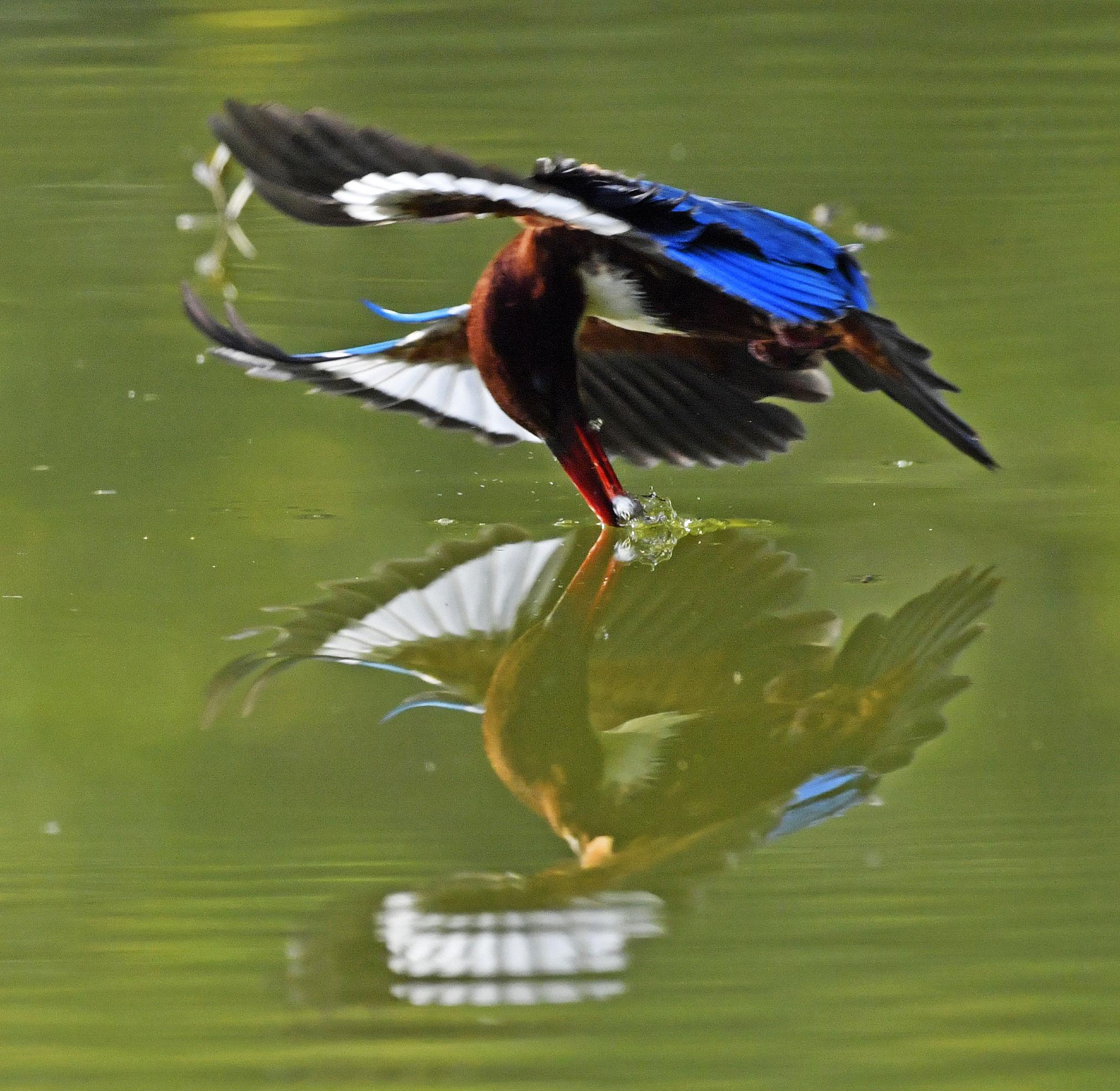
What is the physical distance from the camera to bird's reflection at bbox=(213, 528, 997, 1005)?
164 centimetres

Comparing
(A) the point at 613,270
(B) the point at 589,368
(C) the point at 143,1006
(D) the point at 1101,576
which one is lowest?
(C) the point at 143,1006

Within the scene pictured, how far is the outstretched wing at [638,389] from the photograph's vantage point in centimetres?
297

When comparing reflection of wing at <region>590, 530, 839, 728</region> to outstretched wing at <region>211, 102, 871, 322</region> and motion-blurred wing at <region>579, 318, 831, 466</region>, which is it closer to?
motion-blurred wing at <region>579, 318, 831, 466</region>

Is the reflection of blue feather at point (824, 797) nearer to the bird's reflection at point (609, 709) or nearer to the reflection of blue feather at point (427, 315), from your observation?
the bird's reflection at point (609, 709)

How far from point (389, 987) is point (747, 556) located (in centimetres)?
127

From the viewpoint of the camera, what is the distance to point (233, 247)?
15.2 ft

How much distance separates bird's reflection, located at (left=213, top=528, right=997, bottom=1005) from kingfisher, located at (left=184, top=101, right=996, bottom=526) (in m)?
0.28

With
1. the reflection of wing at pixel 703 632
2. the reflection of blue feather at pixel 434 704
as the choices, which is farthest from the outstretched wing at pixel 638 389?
the reflection of blue feather at pixel 434 704

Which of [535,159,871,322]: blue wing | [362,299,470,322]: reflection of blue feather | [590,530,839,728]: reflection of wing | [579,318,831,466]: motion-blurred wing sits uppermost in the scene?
[535,159,871,322]: blue wing

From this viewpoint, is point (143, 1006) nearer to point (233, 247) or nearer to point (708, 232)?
point (708, 232)

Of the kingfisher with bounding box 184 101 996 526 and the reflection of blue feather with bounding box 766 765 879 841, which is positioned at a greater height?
the kingfisher with bounding box 184 101 996 526

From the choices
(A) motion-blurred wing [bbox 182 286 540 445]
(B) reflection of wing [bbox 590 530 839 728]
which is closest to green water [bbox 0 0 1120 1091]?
(B) reflection of wing [bbox 590 530 839 728]

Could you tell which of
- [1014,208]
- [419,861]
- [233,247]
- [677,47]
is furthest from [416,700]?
[677,47]

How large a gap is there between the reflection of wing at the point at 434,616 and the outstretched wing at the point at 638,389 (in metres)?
0.32
